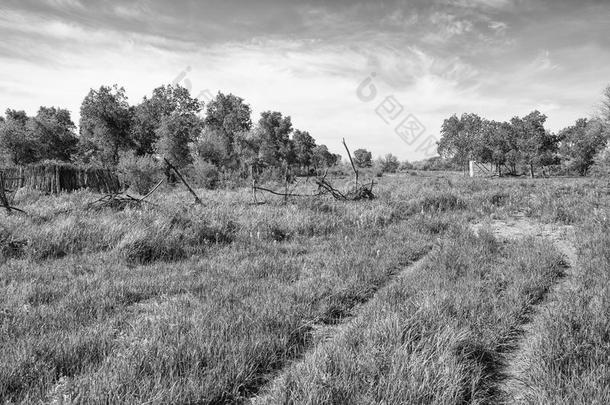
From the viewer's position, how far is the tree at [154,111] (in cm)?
5666

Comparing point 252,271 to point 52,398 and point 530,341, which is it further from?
point 530,341

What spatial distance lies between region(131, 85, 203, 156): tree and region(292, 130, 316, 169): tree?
39.1 meters

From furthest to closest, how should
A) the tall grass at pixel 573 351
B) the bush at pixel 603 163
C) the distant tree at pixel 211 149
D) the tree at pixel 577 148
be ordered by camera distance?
the tree at pixel 577 148 → the distant tree at pixel 211 149 → the bush at pixel 603 163 → the tall grass at pixel 573 351

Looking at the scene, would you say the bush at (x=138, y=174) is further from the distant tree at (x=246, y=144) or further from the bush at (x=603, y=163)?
the distant tree at (x=246, y=144)

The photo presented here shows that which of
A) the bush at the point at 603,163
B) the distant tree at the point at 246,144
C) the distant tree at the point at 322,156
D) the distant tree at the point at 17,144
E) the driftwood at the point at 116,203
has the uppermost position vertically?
the distant tree at the point at 322,156

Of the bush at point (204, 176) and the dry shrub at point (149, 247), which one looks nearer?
the dry shrub at point (149, 247)

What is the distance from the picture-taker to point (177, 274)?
5609 millimetres

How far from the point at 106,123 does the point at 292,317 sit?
54.7 m

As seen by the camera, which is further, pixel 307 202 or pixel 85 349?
pixel 307 202

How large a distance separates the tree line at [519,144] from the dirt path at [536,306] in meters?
50.9

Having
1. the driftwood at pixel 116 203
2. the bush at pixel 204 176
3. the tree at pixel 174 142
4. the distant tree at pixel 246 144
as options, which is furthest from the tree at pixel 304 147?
the driftwood at pixel 116 203

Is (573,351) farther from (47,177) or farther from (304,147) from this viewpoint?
(304,147)

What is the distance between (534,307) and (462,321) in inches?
53.8

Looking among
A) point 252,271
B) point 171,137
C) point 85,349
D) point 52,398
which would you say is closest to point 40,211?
point 252,271
